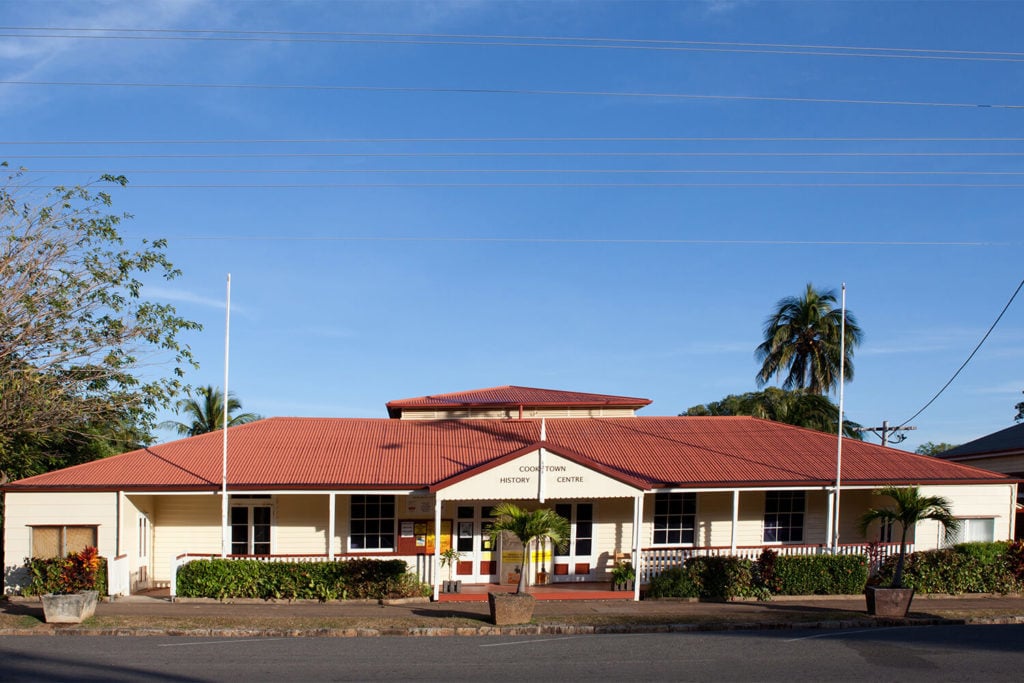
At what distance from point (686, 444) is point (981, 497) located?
7698 millimetres

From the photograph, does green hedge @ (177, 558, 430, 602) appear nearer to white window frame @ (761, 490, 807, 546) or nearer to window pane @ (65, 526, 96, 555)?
window pane @ (65, 526, 96, 555)

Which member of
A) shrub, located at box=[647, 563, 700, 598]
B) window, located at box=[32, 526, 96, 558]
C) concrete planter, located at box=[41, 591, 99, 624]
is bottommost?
shrub, located at box=[647, 563, 700, 598]

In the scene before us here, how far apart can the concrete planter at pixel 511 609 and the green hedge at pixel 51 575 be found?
9297 mm

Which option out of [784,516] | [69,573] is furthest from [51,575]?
[784,516]

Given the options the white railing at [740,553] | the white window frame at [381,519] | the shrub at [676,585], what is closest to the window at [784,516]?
the white railing at [740,553]

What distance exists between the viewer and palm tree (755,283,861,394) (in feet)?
149

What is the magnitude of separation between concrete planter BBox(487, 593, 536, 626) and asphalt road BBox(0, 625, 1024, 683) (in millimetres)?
858

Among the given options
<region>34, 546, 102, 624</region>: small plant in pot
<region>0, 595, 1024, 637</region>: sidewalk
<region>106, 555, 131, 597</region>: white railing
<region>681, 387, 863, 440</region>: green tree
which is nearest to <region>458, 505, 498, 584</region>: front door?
<region>0, 595, 1024, 637</region>: sidewalk

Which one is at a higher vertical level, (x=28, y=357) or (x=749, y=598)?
(x=28, y=357)

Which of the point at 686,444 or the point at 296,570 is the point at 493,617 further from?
the point at 686,444

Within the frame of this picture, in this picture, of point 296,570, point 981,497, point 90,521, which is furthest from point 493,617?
point 981,497

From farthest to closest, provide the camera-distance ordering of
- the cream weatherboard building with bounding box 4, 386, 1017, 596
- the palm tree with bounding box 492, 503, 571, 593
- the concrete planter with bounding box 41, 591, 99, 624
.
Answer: the cream weatherboard building with bounding box 4, 386, 1017, 596
the palm tree with bounding box 492, 503, 571, 593
the concrete planter with bounding box 41, 591, 99, 624

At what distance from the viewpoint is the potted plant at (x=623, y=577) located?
2159 cm

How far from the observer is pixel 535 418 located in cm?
2783
